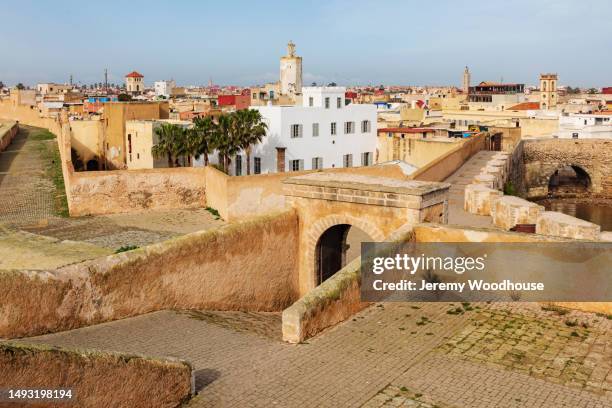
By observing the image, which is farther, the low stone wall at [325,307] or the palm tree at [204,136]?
the palm tree at [204,136]

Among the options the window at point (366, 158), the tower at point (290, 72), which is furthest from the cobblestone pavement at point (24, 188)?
the tower at point (290, 72)

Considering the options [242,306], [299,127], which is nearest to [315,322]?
[242,306]

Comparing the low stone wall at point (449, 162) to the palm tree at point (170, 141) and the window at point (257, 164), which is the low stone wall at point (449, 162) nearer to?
the window at point (257, 164)

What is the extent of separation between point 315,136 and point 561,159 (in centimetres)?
2193

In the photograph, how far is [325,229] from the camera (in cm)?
1481

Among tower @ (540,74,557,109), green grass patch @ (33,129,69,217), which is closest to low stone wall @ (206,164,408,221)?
green grass patch @ (33,129,69,217)

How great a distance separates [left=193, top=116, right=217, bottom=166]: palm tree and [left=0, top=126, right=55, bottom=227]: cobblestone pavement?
7281 mm

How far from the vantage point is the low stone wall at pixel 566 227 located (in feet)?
52.7

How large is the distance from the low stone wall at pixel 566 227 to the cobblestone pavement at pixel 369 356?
522 cm

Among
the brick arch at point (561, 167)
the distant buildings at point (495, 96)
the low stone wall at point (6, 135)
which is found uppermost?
the distant buildings at point (495, 96)

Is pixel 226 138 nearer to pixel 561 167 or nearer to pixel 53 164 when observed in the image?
pixel 53 164

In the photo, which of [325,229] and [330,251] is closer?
[325,229]

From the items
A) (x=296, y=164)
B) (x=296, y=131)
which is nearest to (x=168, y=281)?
(x=296, y=164)

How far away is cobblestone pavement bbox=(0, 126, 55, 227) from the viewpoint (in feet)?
89.9
